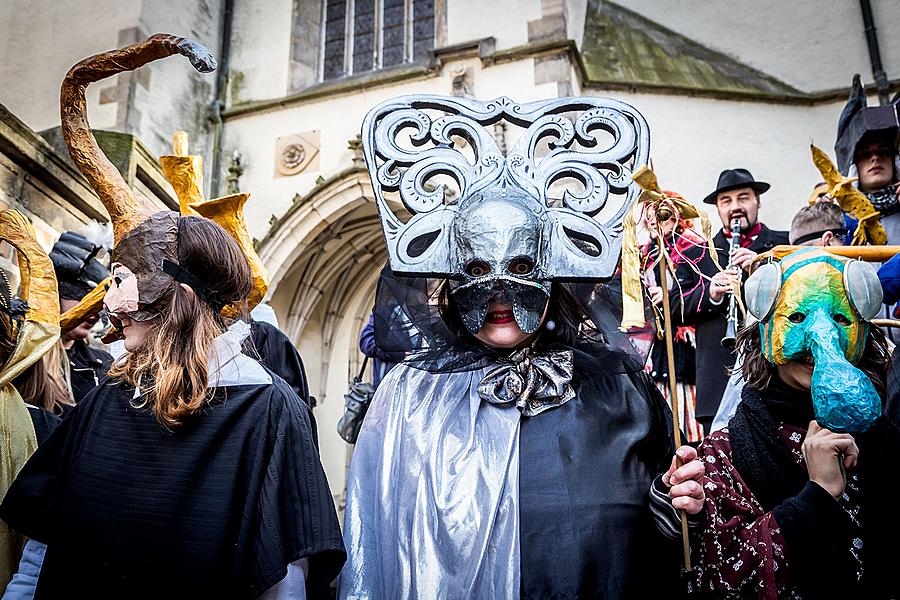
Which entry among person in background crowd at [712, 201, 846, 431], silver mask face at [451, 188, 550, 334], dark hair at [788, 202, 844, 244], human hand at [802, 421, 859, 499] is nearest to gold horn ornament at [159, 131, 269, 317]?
silver mask face at [451, 188, 550, 334]

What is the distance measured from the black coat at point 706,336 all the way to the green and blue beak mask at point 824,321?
1.65 metres

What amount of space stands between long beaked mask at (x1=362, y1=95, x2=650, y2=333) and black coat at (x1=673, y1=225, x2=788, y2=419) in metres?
1.38

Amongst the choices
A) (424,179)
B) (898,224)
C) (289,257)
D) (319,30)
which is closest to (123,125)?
(289,257)

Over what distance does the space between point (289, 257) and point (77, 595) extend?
316 inches

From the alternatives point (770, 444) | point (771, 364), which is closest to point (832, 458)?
point (770, 444)

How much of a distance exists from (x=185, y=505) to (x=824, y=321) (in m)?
1.67

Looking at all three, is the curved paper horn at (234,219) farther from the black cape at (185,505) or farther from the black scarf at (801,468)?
the black scarf at (801,468)

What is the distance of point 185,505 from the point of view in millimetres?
1768

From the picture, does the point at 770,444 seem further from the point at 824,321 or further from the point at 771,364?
the point at 824,321

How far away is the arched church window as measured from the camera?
35.0 ft

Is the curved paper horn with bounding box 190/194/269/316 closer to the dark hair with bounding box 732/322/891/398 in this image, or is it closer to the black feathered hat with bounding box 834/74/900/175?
the dark hair with bounding box 732/322/891/398

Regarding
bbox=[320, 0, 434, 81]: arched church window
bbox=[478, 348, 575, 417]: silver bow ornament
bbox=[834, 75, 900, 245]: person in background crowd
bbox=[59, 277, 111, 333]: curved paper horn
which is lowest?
bbox=[478, 348, 575, 417]: silver bow ornament

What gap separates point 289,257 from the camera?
9547 millimetres

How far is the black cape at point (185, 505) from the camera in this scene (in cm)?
172
